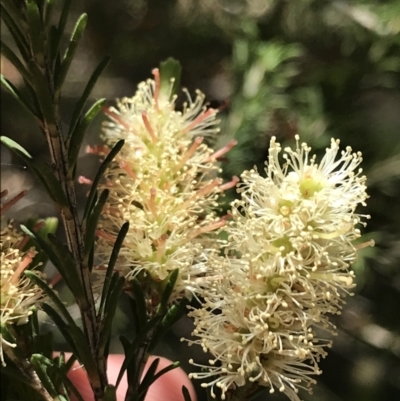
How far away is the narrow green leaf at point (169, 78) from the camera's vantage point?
0.41 m

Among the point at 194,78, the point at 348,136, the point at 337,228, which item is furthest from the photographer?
the point at 194,78

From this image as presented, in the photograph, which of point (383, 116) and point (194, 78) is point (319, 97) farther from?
point (194, 78)

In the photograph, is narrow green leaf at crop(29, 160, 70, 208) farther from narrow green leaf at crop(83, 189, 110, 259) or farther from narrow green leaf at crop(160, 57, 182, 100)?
narrow green leaf at crop(160, 57, 182, 100)

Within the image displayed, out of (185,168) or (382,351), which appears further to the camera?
(382,351)

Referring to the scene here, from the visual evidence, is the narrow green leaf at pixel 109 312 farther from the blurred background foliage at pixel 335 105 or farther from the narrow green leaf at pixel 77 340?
the blurred background foliage at pixel 335 105

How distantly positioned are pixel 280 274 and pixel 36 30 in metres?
0.17

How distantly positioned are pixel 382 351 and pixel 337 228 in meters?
0.36

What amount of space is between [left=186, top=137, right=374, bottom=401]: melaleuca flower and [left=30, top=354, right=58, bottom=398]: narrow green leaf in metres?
0.08

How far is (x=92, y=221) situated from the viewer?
28 centimetres

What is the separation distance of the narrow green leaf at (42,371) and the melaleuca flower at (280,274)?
0.28 ft

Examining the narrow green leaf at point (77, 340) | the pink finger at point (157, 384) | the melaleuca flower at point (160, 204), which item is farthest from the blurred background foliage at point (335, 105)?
the narrow green leaf at point (77, 340)

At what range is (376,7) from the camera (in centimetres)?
55

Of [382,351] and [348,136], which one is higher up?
[348,136]

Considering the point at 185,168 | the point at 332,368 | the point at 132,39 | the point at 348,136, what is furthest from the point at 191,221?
the point at 132,39
